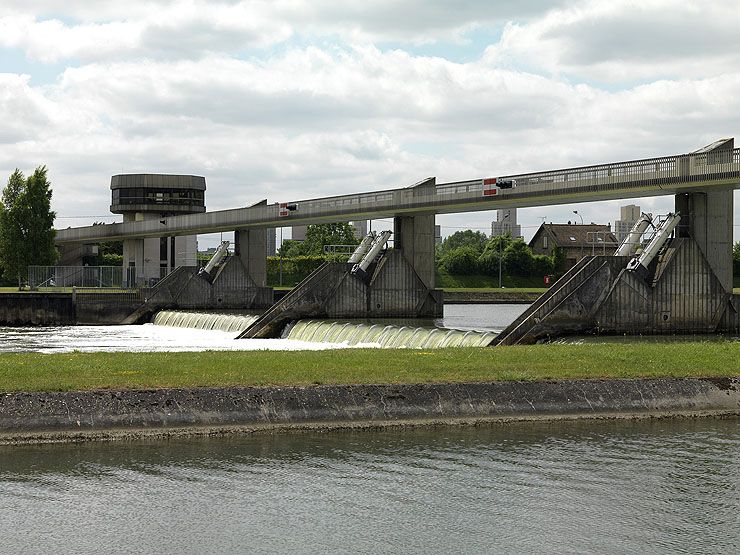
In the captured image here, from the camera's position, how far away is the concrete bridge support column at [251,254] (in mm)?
83125

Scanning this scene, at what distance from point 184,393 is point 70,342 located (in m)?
35.9

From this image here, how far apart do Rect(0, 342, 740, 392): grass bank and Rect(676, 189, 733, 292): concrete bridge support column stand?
16.6 meters

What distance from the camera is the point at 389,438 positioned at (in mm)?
21344

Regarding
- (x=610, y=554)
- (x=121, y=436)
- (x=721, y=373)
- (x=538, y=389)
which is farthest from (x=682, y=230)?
(x=610, y=554)

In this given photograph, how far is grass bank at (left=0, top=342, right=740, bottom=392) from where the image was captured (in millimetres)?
23469

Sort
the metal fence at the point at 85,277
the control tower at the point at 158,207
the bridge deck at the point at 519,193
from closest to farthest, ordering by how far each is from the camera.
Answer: the bridge deck at the point at 519,193 < the metal fence at the point at 85,277 < the control tower at the point at 158,207

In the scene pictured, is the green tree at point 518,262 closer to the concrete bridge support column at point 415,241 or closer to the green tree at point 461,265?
the green tree at point 461,265

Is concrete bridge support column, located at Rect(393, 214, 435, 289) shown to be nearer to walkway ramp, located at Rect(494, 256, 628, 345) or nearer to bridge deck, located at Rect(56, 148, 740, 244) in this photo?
bridge deck, located at Rect(56, 148, 740, 244)

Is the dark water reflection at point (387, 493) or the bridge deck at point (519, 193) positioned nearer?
the dark water reflection at point (387, 493)

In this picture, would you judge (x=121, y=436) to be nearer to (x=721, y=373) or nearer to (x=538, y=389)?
(x=538, y=389)

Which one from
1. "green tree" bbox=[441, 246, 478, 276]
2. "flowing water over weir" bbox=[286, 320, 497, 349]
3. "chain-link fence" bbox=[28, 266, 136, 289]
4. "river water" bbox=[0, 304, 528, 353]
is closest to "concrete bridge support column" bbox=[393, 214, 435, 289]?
"river water" bbox=[0, 304, 528, 353]

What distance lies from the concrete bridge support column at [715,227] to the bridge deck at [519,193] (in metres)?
1.12

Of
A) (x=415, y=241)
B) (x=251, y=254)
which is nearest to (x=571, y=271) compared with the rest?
(x=415, y=241)

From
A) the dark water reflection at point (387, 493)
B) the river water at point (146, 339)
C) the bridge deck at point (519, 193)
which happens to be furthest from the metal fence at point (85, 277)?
the dark water reflection at point (387, 493)
